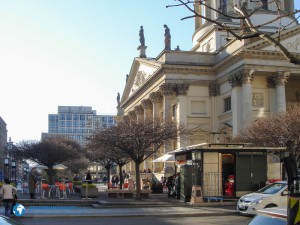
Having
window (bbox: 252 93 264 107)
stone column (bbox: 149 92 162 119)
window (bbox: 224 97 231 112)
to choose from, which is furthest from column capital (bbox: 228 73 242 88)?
stone column (bbox: 149 92 162 119)

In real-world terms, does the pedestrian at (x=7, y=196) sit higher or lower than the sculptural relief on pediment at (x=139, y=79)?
A: lower

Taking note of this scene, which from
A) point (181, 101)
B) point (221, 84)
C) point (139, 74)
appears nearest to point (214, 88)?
point (221, 84)

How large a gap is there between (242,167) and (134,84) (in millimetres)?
50838

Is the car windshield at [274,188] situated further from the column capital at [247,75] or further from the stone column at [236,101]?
the column capital at [247,75]

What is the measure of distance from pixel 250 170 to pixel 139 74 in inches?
1813

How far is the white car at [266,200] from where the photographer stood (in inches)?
776

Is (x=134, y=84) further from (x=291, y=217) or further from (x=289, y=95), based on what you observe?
(x=291, y=217)

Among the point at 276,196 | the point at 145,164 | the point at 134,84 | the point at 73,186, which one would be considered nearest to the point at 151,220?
the point at 276,196

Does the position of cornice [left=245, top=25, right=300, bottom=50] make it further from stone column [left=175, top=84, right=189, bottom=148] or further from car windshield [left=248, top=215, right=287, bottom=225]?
car windshield [left=248, top=215, right=287, bottom=225]

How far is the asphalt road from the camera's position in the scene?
18500 millimetres

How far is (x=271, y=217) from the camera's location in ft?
22.2

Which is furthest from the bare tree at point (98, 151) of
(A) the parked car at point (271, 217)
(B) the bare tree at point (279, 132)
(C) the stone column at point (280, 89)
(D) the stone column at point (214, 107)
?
(A) the parked car at point (271, 217)

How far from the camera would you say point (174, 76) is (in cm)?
5603

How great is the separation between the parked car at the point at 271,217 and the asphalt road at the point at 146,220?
38.4ft
